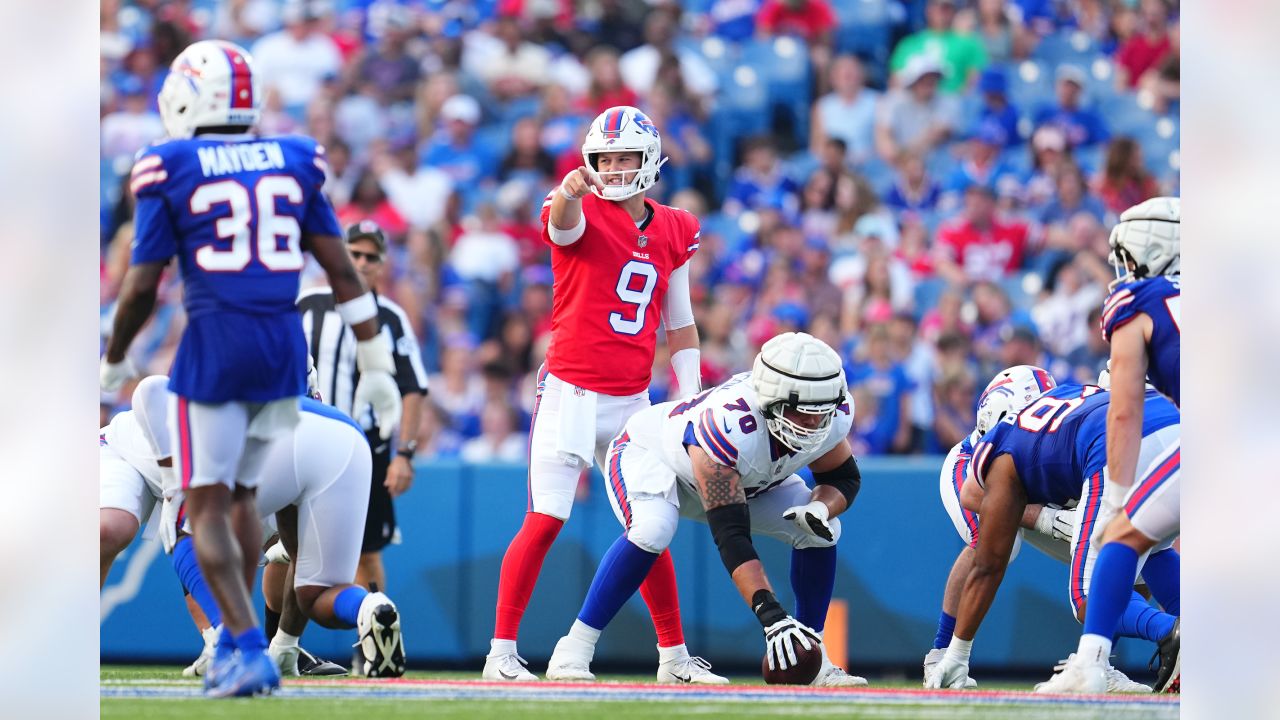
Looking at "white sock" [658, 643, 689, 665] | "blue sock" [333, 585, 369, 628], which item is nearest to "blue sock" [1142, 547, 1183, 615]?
"white sock" [658, 643, 689, 665]

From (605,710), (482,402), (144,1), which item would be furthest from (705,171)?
(605,710)

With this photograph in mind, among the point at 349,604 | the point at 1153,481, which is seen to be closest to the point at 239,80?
the point at 349,604

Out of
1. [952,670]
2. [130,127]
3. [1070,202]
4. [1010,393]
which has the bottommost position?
[952,670]

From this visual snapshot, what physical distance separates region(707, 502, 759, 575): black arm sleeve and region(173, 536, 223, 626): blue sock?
5.65 feet

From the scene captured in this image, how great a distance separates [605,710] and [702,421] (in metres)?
1.67

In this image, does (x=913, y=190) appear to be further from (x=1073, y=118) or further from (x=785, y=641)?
(x=785, y=641)

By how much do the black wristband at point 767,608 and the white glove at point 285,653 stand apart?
1840mm

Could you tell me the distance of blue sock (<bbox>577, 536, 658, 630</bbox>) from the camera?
610cm

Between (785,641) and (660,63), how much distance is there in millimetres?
7698

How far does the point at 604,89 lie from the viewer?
1254cm

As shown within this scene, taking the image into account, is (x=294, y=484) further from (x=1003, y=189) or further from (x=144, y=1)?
(x=144, y=1)

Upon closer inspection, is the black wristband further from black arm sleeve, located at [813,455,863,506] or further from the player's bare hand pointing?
the player's bare hand pointing

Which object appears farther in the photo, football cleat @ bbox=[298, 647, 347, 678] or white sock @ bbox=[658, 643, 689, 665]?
football cleat @ bbox=[298, 647, 347, 678]

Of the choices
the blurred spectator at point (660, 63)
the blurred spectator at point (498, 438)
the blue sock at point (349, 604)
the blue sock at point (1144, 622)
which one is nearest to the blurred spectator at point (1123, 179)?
the blurred spectator at point (660, 63)
